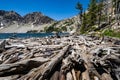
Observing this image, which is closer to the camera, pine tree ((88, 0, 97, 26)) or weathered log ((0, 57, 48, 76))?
weathered log ((0, 57, 48, 76))

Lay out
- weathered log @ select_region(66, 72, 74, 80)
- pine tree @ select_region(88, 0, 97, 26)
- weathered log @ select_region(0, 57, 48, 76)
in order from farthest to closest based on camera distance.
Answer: pine tree @ select_region(88, 0, 97, 26) → weathered log @ select_region(0, 57, 48, 76) → weathered log @ select_region(66, 72, 74, 80)

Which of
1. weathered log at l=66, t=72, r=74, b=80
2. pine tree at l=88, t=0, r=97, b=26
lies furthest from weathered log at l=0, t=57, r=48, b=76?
pine tree at l=88, t=0, r=97, b=26

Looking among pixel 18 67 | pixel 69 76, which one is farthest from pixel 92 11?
pixel 69 76

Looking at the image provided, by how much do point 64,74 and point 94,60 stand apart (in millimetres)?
2223

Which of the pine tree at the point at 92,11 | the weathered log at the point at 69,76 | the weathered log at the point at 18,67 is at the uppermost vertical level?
the pine tree at the point at 92,11

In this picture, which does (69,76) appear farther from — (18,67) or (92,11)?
(92,11)

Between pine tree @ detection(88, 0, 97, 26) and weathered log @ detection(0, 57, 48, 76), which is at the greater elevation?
pine tree @ detection(88, 0, 97, 26)

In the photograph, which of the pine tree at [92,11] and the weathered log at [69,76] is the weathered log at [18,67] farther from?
the pine tree at [92,11]

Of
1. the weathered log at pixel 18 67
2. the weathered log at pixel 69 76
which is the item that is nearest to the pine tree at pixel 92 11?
the weathered log at pixel 18 67

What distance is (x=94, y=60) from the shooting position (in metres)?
12.0

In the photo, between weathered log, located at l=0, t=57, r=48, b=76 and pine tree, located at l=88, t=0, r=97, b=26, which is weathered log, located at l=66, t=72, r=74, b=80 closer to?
weathered log, located at l=0, t=57, r=48, b=76

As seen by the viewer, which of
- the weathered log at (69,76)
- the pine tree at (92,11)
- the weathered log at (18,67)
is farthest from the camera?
the pine tree at (92,11)

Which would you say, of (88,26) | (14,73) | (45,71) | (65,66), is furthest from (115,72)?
(88,26)

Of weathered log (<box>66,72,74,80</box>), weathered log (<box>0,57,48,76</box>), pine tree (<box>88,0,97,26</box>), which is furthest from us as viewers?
pine tree (<box>88,0,97,26</box>)
